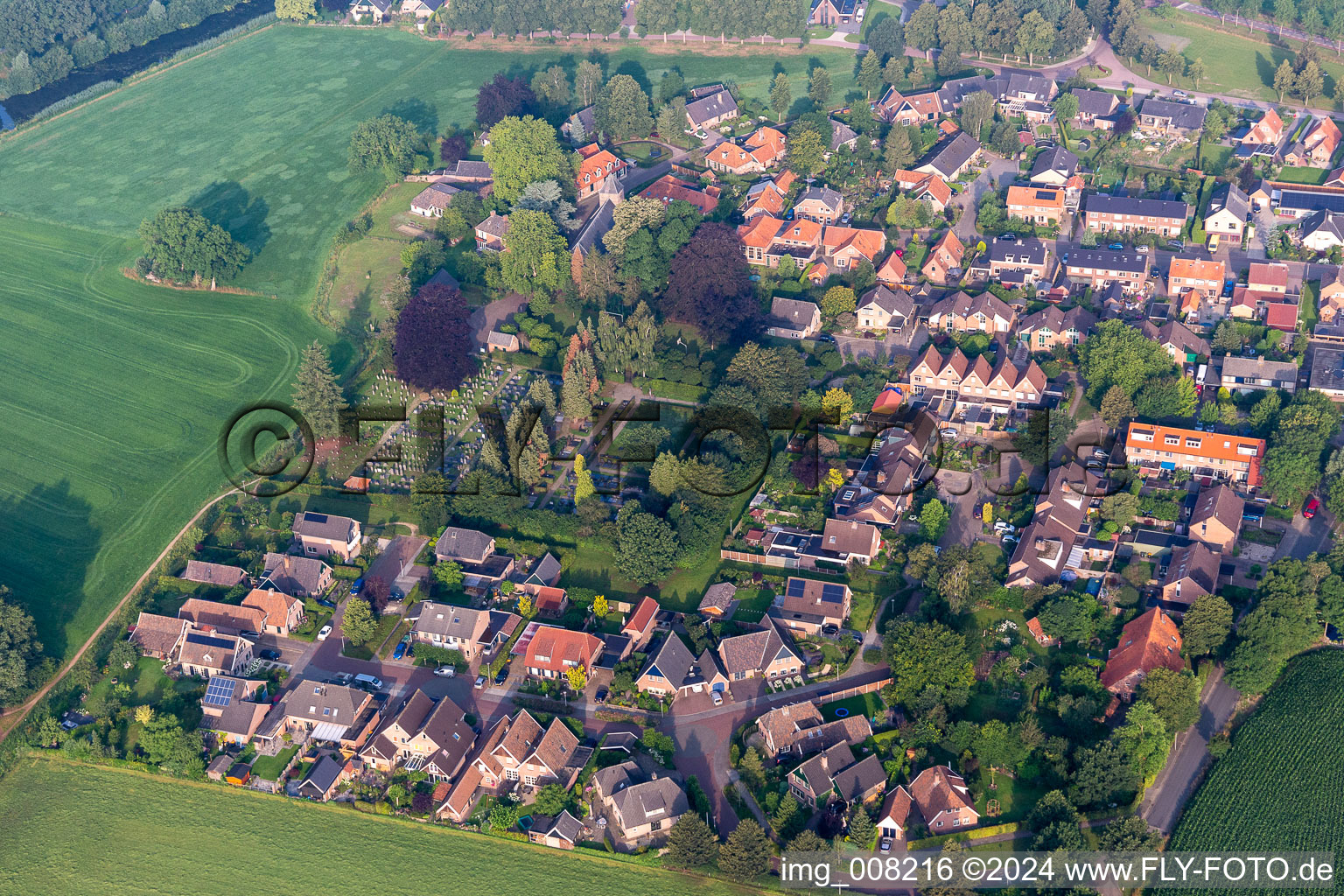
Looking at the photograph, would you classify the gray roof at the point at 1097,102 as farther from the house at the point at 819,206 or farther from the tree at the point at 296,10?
the tree at the point at 296,10

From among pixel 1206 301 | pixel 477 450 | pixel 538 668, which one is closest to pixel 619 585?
pixel 538 668

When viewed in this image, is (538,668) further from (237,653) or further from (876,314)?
(876,314)

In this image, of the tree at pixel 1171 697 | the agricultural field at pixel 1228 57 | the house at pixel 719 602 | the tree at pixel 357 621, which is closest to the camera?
the tree at pixel 1171 697

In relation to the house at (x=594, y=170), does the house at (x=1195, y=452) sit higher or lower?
lower

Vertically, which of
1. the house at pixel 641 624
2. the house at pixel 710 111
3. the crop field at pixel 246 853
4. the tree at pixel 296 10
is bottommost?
the crop field at pixel 246 853

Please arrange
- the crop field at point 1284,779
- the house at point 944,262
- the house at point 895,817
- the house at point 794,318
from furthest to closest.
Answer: the house at point 944,262 → the house at point 794,318 → the house at point 895,817 → the crop field at point 1284,779

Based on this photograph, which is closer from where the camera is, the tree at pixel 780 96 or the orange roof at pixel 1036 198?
the orange roof at pixel 1036 198

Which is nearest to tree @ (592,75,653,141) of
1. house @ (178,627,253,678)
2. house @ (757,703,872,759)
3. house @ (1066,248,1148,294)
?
house @ (1066,248,1148,294)

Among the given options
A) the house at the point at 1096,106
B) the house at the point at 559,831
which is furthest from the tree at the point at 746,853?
the house at the point at 1096,106
